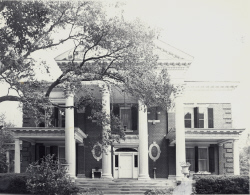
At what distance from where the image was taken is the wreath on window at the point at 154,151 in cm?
3350

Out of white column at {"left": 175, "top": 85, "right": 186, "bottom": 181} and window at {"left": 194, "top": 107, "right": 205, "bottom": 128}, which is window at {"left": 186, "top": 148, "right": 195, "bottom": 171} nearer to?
window at {"left": 194, "top": 107, "right": 205, "bottom": 128}

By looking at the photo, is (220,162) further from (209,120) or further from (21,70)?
(21,70)

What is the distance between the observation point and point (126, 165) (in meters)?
33.6

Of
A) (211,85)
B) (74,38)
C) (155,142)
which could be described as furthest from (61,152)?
(74,38)

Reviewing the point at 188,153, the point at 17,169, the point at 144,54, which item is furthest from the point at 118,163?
the point at 144,54

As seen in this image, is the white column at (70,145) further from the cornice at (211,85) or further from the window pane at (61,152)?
the cornice at (211,85)

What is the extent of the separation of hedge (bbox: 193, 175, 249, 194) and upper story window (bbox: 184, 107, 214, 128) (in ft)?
30.9

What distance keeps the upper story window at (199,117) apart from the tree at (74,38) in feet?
47.4

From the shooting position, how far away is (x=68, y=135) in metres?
28.5

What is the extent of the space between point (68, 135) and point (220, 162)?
13191mm

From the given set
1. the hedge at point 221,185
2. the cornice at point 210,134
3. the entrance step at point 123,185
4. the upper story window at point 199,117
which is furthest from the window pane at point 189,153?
the hedge at point 221,185

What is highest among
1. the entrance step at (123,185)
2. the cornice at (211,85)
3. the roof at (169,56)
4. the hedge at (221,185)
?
the roof at (169,56)

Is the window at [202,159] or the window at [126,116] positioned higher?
the window at [126,116]

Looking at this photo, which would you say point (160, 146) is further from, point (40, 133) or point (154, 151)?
point (40, 133)
